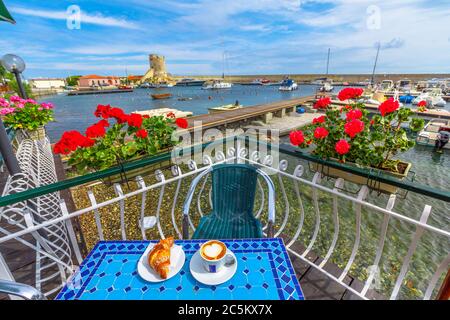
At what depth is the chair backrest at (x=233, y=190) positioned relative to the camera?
7.20 ft

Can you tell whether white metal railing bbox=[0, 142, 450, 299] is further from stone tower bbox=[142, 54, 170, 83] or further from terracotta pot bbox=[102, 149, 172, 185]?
stone tower bbox=[142, 54, 170, 83]

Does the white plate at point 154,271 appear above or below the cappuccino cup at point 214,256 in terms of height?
below

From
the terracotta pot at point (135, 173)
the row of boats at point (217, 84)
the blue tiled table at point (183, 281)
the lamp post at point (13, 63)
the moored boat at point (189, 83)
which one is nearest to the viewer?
the blue tiled table at point (183, 281)

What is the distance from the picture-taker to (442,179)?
10156 millimetres

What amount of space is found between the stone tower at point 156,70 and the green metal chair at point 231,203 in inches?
3371

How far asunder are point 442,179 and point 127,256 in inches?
580

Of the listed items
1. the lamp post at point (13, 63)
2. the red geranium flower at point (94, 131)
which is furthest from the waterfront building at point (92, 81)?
the red geranium flower at point (94, 131)

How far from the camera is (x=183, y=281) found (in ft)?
3.47

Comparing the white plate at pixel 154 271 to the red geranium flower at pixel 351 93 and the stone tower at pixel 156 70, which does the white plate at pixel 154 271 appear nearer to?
the red geranium flower at pixel 351 93

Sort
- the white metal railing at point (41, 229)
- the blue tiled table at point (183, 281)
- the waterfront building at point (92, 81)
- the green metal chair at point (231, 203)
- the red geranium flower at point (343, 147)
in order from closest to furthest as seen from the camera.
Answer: the blue tiled table at point (183, 281) < the white metal railing at point (41, 229) < the red geranium flower at point (343, 147) < the green metal chair at point (231, 203) < the waterfront building at point (92, 81)

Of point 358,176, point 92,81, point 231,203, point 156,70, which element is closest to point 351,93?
point 358,176

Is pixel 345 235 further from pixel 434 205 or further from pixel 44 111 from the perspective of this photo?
pixel 44 111

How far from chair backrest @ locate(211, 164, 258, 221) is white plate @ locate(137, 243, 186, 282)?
1.07 metres
